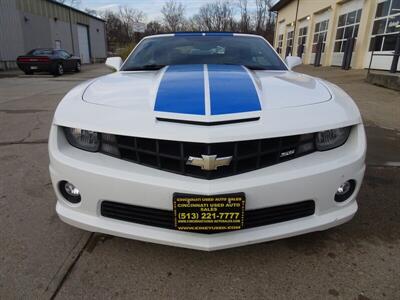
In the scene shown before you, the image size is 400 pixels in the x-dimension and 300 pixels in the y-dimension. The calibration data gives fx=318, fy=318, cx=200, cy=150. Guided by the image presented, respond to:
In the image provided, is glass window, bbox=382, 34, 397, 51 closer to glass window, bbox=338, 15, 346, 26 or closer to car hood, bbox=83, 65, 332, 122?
glass window, bbox=338, 15, 346, 26

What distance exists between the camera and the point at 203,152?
159 cm

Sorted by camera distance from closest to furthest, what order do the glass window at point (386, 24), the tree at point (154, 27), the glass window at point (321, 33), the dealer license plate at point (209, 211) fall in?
the dealer license plate at point (209, 211) < the glass window at point (386, 24) < the glass window at point (321, 33) < the tree at point (154, 27)

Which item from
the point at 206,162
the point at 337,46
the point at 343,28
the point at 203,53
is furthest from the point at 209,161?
the point at 337,46

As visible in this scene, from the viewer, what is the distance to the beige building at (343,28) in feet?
37.3

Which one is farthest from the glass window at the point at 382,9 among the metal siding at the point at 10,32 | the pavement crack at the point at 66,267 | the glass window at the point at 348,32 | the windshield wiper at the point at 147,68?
the metal siding at the point at 10,32

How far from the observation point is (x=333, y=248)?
2006mm

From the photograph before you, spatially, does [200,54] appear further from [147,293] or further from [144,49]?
[147,293]

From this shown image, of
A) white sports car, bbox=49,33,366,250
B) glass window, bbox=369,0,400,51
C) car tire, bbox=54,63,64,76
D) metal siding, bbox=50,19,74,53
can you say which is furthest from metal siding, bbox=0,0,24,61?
white sports car, bbox=49,33,366,250

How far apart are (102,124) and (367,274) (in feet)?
5.48

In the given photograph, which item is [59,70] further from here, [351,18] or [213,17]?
[213,17]

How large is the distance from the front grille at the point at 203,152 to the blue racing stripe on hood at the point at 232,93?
0.18 metres

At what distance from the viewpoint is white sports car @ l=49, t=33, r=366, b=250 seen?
1.57m

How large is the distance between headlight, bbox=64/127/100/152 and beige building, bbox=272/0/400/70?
10.1 meters

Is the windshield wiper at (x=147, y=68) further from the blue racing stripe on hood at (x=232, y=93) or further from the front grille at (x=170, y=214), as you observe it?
the front grille at (x=170, y=214)
